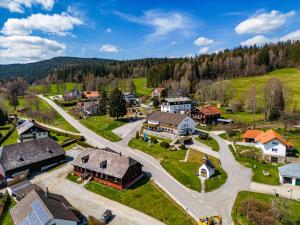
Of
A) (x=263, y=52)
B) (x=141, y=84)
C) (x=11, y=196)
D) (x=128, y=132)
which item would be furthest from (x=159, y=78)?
(x=11, y=196)

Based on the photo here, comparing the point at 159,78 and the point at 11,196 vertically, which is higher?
the point at 159,78

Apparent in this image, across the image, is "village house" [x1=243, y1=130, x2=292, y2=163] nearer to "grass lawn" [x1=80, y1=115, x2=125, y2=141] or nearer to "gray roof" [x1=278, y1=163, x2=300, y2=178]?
"gray roof" [x1=278, y1=163, x2=300, y2=178]

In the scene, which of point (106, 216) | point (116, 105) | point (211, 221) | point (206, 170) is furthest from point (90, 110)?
point (211, 221)

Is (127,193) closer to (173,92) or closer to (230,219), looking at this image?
(230,219)

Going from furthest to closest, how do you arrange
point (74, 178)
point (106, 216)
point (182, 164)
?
point (182, 164) → point (74, 178) → point (106, 216)

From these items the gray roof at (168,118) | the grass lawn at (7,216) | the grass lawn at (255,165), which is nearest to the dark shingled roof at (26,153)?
the grass lawn at (7,216)

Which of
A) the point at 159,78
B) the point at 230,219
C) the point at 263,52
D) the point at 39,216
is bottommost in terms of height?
the point at 230,219

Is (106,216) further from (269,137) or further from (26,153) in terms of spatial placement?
(269,137)
